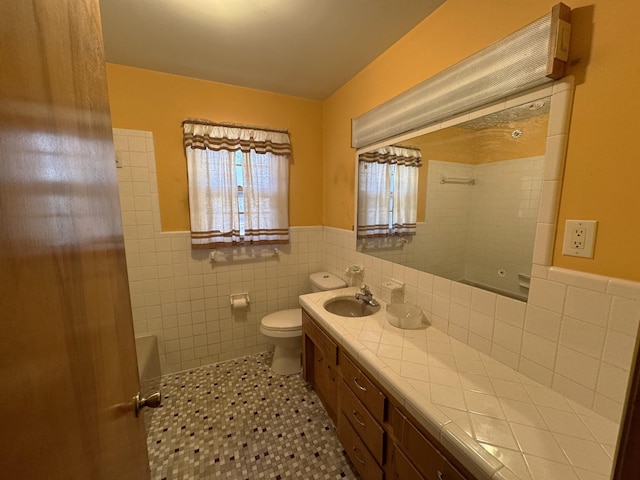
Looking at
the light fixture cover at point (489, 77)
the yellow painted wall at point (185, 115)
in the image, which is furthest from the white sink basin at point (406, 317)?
the yellow painted wall at point (185, 115)

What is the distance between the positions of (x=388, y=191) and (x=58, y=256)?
5.82ft

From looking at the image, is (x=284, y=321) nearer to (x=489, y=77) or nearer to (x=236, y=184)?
(x=236, y=184)

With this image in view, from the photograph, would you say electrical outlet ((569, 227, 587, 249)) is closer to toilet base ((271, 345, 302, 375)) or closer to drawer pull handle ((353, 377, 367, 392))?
drawer pull handle ((353, 377, 367, 392))

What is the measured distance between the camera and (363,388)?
3.88 ft

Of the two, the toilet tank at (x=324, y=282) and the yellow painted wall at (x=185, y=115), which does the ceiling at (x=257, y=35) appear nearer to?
the yellow painted wall at (x=185, y=115)

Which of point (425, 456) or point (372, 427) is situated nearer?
point (425, 456)

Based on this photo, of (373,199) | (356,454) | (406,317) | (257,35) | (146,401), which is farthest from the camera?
(373,199)

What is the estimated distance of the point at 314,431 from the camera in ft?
5.44

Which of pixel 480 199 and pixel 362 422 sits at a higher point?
pixel 480 199

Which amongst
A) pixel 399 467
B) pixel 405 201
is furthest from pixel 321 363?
pixel 405 201

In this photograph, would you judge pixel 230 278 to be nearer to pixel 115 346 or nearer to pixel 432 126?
pixel 115 346

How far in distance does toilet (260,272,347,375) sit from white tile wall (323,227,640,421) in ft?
3.77

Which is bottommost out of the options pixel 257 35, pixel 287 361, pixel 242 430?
pixel 242 430

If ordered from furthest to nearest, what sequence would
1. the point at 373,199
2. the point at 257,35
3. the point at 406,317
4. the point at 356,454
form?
the point at 373,199 → the point at 257,35 → the point at 406,317 → the point at 356,454
